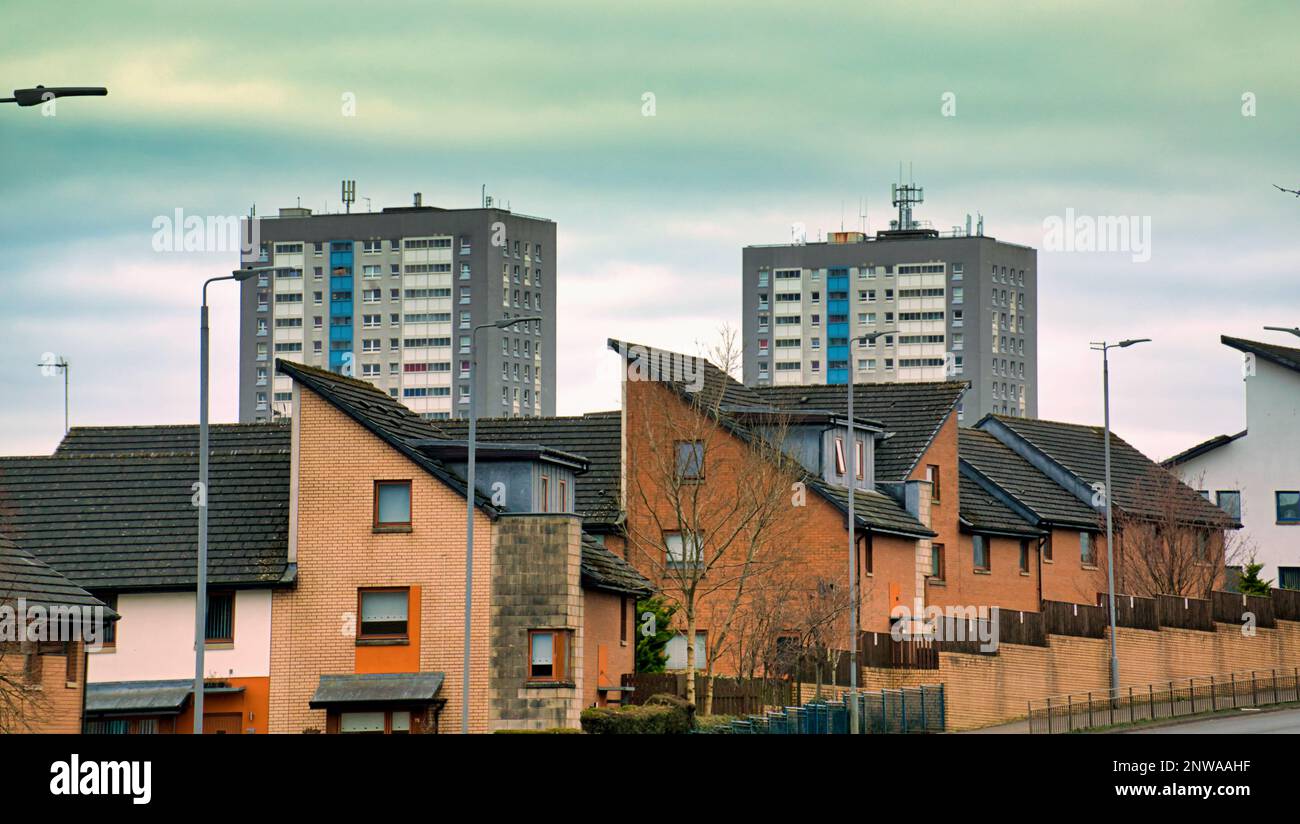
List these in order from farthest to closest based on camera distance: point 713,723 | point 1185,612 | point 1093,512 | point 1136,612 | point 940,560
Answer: point 1093,512 < point 940,560 < point 1185,612 < point 1136,612 < point 713,723

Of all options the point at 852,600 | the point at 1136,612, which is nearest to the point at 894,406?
the point at 1136,612

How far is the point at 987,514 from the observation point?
69.9m

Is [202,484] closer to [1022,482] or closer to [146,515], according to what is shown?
[146,515]

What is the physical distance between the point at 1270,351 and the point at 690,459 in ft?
132

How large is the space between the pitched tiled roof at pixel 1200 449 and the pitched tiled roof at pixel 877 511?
30742mm

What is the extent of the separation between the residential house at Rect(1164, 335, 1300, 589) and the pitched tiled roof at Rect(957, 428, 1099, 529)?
47.0 ft

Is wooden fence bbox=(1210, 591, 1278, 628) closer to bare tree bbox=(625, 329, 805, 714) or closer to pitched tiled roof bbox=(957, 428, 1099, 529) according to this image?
pitched tiled roof bbox=(957, 428, 1099, 529)

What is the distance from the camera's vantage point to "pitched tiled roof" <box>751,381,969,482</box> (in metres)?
65.2

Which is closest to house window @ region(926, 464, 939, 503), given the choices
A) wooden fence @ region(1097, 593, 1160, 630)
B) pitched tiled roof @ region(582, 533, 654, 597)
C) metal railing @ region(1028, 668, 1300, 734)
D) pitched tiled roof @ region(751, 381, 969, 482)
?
pitched tiled roof @ region(751, 381, 969, 482)
